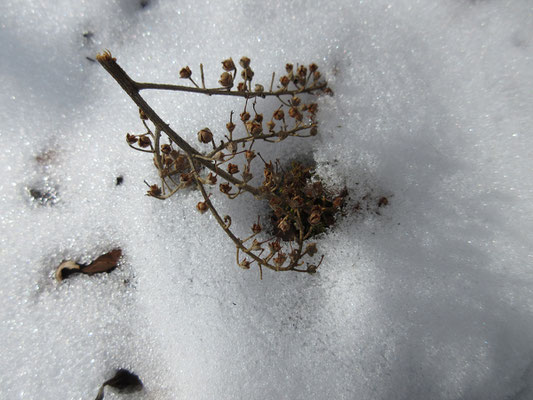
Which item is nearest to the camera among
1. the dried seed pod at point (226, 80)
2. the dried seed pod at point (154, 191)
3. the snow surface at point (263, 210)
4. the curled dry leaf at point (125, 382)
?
the dried seed pod at point (226, 80)

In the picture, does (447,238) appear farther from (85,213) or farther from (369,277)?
(85,213)

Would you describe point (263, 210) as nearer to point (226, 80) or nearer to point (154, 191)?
point (154, 191)

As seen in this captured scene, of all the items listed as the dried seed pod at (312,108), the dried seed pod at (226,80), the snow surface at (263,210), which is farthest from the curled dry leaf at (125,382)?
the dried seed pod at (312,108)

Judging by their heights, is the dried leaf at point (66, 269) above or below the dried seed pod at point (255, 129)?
A: below

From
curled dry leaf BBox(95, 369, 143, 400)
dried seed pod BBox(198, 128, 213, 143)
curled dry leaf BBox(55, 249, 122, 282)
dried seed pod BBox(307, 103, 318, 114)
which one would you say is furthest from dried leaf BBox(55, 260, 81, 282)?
dried seed pod BBox(307, 103, 318, 114)

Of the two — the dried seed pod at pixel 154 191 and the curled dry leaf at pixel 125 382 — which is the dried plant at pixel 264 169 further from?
the curled dry leaf at pixel 125 382

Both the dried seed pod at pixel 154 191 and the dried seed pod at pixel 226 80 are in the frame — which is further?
the dried seed pod at pixel 154 191

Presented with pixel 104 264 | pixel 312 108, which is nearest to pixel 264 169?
pixel 312 108

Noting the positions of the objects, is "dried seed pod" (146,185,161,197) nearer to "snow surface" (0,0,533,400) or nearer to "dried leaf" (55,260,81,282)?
"snow surface" (0,0,533,400)
